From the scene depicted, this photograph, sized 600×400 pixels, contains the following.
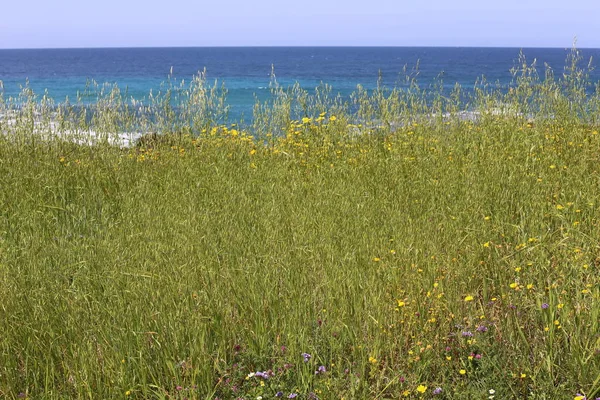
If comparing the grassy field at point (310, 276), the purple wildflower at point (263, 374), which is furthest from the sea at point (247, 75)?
the purple wildflower at point (263, 374)

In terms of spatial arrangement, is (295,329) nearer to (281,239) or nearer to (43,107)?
(281,239)

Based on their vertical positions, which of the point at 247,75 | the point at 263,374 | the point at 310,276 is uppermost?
the point at 247,75

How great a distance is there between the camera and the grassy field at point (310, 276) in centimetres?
243


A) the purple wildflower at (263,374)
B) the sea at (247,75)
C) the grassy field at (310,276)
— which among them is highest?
the sea at (247,75)

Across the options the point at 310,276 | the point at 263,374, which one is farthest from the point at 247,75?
the point at 263,374

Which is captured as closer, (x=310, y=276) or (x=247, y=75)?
(x=310, y=276)

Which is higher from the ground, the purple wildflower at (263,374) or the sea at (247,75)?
the sea at (247,75)

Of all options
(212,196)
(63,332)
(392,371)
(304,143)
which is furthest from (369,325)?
(304,143)

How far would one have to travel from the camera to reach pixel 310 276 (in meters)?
3.13

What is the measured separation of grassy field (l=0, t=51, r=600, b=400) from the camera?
2.43 m

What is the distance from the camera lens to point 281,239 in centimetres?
353

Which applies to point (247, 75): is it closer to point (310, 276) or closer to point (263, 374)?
point (310, 276)

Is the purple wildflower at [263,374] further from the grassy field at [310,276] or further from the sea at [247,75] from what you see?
the sea at [247,75]

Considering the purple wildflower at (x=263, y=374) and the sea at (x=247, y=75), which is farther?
the sea at (x=247, y=75)
